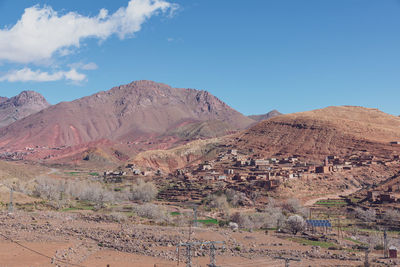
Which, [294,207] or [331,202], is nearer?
[294,207]

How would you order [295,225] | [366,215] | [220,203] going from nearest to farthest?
[295,225]
[366,215]
[220,203]

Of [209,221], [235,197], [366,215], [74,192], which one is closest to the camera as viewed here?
[366,215]

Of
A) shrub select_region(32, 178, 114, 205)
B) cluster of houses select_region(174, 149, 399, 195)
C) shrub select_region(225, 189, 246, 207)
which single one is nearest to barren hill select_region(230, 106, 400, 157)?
cluster of houses select_region(174, 149, 399, 195)

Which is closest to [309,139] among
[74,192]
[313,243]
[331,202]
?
[331,202]

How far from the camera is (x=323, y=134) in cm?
10356

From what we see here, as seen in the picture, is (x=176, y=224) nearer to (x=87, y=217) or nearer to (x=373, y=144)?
(x=87, y=217)

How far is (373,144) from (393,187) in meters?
41.7

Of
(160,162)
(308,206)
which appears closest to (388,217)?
(308,206)

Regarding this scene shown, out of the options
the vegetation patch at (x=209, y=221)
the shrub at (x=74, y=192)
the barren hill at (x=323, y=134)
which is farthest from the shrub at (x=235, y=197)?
the barren hill at (x=323, y=134)

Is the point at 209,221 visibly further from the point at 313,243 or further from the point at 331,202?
the point at 331,202

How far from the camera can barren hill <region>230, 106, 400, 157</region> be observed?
95438 millimetres

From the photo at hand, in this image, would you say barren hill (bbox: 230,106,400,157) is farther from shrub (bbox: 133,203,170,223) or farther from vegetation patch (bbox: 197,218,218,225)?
shrub (bbox: 133,203,170,223)

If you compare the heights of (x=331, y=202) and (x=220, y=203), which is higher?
(x=331, y=202)

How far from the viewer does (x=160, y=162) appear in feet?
377
